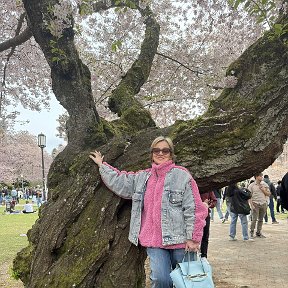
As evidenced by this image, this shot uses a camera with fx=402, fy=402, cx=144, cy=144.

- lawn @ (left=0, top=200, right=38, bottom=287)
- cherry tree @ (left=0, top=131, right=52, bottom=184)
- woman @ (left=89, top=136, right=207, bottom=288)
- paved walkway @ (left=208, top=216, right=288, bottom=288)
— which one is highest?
cherry tree @ (left=0, top=131, right=52, bottom=184)

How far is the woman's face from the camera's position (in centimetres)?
362

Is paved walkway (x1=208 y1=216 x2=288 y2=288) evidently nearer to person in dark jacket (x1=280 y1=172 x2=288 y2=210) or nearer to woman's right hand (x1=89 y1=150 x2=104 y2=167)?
person in dark jacket (x1=280 y1=172 x2=288 y2=210)

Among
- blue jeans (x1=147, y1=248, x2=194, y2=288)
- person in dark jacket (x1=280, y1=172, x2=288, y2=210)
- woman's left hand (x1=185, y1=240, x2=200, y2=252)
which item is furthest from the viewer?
person in dark jacket (x1=280, y1=172, x2=288, y2=210)

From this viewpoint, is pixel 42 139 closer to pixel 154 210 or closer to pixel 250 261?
pixel 250 261

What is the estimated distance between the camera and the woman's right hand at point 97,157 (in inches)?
160

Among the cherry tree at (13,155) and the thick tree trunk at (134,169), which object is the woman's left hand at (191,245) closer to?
the thick tree trunk at (134,169)

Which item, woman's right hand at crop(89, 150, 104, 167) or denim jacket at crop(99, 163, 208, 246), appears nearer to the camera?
denim jacket at crop(99, 163, 208, 246)

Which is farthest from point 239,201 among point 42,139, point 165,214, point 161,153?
point 42,139

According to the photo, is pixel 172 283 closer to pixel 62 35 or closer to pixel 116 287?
pixel 116 287

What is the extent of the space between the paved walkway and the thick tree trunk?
294 cm

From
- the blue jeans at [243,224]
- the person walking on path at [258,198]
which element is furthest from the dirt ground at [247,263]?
the person walking on path at [258,198]

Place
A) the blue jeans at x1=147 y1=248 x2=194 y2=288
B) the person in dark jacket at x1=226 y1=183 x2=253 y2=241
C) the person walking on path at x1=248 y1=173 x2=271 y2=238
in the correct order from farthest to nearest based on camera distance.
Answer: the person walking on path at x1=248 y1=173 x2=271 y2=238
the person in dark jacket at x1=226 y1=183 x2=253 y2=241
the blue jeans at x1=147 y1=248 x2=194 y2=288

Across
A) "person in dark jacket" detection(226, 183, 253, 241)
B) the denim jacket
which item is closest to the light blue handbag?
the denim jacket

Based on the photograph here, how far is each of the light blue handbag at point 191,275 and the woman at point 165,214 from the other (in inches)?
5.6
